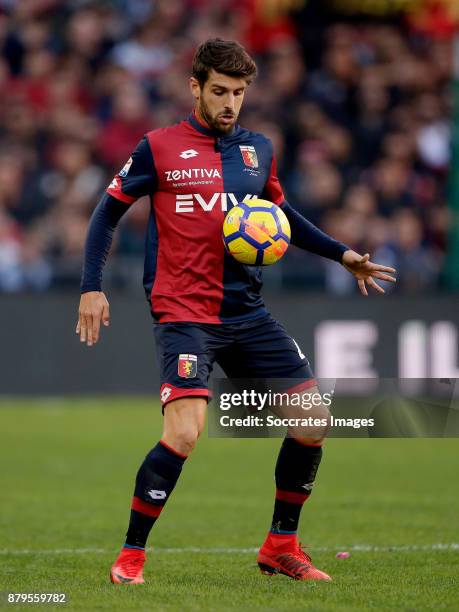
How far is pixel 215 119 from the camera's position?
5.65 metres

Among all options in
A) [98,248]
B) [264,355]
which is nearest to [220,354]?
[264,355]

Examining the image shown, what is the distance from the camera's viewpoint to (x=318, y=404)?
5711mm

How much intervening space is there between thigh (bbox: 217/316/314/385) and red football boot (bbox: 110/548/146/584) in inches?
37.2

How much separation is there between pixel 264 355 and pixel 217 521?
2268 mm

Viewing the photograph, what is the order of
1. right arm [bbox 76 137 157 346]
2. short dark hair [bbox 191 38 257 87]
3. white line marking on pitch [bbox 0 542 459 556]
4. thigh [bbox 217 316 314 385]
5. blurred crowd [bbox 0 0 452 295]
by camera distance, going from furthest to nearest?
1. blurred crowd [bbox 0 0 452 295]
2. white line marking on pitch [bbox 0 542 459 556]
3. thigh [bbox 217 316 314 385]
4. right arm [bbox 76 137 157 346]
5. short dark hair [bbox 191 38 257 87]

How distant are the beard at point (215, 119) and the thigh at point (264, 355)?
2.88ft

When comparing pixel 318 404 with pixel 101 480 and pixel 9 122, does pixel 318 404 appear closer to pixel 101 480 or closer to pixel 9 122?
pixel 101 480

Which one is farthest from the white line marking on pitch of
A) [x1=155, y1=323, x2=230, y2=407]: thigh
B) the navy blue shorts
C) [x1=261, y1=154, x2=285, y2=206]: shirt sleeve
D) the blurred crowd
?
the blurred crowd

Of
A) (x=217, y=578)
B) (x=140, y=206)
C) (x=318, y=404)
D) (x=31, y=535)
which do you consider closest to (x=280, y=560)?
(x=217, y=578)

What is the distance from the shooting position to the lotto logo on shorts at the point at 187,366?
544 cm

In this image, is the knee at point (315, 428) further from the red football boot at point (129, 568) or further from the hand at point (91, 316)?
the hand at point (91, 316)

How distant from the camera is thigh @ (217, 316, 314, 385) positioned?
5.72m

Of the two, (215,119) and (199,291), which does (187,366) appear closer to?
(199,291)

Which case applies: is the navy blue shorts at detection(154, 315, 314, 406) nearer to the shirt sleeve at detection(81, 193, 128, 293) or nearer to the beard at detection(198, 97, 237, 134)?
the shirt sleeve at detection(81, 193, 128, 293)
